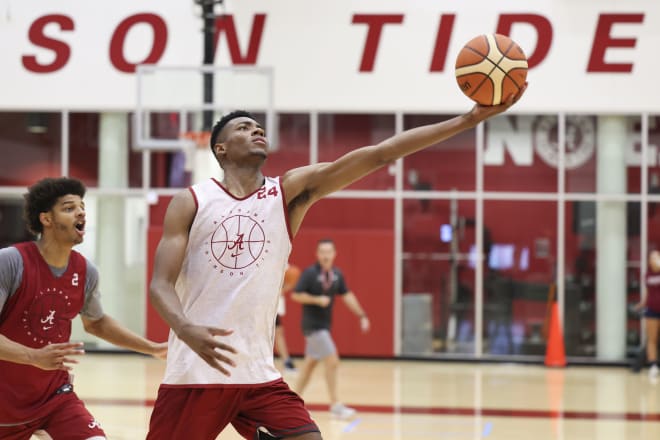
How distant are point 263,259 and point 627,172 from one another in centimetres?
1452

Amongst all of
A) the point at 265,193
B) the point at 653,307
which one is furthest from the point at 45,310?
the point at 653,307

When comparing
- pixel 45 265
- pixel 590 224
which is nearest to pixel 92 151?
pixel 590 224

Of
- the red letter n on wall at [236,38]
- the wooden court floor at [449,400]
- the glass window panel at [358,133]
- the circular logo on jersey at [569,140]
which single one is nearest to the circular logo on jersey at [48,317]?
the wooden court floor at [449,400]

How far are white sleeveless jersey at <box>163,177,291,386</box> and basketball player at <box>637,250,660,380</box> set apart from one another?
42.4 feet

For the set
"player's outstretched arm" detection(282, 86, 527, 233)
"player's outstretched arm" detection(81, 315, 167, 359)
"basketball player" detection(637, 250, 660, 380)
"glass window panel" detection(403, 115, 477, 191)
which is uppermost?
"glass window panel" detection(403, 115, 477, 191)

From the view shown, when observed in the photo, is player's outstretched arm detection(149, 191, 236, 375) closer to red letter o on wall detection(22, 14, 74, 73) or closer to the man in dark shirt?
the man in dark shirt

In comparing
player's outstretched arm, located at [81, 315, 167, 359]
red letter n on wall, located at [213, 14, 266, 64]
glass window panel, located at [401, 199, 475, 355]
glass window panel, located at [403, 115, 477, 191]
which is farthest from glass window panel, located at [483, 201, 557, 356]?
player's outstretched arm, located at [81, 315, 167, 359]

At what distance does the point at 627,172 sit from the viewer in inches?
717

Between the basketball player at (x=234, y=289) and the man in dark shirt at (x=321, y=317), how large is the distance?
667cm

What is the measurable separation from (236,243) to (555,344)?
14.0m

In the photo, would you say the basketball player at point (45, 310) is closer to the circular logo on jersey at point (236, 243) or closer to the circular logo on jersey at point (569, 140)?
the circular logo on jersey at point (236, 243)

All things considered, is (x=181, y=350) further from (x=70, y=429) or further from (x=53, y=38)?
(x=53, y=38)

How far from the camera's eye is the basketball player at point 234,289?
4637mm

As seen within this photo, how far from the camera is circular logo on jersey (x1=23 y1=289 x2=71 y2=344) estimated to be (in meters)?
5.42
